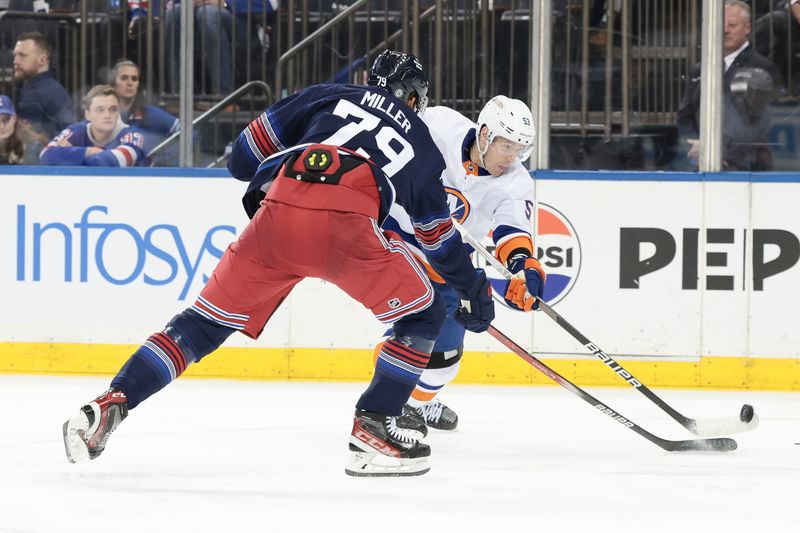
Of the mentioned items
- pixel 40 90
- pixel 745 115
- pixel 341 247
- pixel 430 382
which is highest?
pixel 40 90

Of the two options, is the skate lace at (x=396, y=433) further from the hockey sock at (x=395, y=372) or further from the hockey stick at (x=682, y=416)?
the hockey stick at (x=682, y=416)

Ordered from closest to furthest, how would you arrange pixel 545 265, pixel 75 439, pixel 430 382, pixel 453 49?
pixel 75 439
pixel 430 382
pixel 545 265
pixel 453 49

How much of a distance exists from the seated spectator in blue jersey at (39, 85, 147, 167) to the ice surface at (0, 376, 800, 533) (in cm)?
96

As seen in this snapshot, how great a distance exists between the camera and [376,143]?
10.2 feet

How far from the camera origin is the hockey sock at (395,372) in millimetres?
3199

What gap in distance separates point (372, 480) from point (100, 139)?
103 inches

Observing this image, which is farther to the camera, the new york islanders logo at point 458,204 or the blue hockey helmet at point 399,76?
the new york islanders logo at point 458,204

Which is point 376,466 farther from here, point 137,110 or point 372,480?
point 137,110

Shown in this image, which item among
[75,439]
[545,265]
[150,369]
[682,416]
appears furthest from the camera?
[545,265]

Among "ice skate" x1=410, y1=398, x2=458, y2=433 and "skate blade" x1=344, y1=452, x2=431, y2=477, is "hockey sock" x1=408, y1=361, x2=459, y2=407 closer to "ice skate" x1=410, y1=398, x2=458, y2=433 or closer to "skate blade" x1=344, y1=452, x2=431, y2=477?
"ice skate" x1=410, y1=398, x2=458, y2=433

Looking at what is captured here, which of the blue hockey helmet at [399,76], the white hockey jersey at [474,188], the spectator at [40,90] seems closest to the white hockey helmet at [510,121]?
the white hockey jersey at [474,188]

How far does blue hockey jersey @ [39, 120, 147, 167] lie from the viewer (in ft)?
17.3

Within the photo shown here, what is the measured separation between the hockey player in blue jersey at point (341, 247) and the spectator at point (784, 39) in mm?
2282

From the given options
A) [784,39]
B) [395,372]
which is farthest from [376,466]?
[784,39]
